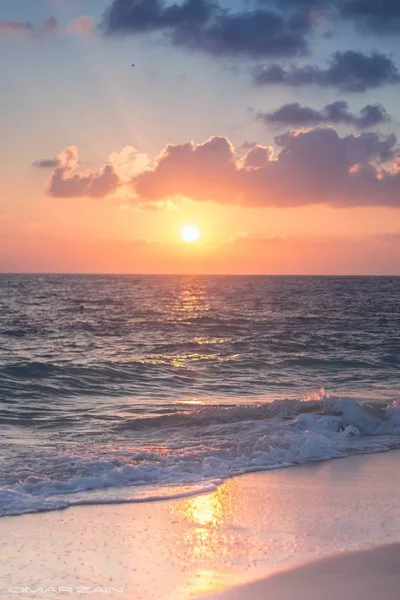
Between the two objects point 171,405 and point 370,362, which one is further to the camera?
point 370,362

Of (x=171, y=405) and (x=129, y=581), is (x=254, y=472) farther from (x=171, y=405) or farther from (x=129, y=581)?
(x=171, y=405)

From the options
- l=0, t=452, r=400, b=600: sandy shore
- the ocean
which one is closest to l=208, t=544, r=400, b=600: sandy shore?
l=0, t=452, r=400, b=600: sandy shore

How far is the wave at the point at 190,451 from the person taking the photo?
9336 mm

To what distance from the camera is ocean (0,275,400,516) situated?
33.0ft

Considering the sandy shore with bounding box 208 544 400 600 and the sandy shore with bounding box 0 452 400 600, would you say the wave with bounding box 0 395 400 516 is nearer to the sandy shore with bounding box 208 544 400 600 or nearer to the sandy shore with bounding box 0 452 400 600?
the sandy shore with bounding box 0 452 400 600

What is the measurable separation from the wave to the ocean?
0.03 metres

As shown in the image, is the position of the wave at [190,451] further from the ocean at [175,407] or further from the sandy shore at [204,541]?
the sandy shore at [204,541]

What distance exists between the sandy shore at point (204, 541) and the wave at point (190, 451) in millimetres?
606

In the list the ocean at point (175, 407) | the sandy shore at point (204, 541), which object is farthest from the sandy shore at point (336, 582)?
the ocean at point (175, 407)

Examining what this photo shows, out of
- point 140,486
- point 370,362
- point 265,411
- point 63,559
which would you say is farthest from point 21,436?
point 370,362

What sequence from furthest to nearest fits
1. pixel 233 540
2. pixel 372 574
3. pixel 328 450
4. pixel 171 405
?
pixel 171 405, pixel 328 450, pixel 233 540, pixel 372 574

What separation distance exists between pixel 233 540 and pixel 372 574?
1.56 meters

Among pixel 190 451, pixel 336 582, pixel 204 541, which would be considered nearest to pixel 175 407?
pixel 190 451

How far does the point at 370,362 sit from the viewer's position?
2534 cm
